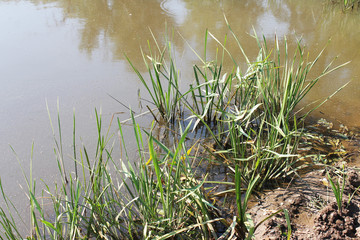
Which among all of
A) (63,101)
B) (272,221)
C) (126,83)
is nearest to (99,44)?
(126,83)

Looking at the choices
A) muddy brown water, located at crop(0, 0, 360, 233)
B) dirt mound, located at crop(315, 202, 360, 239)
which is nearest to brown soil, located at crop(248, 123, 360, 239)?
dirt mound, located at crop(315, 202, 360, 239)

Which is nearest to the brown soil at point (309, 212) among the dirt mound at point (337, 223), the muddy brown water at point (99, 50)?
the dirt mound at point (337, 223)

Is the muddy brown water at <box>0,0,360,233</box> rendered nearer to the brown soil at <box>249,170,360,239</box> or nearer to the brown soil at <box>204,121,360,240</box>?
the brown soil at <box>204,121,360,240</box>

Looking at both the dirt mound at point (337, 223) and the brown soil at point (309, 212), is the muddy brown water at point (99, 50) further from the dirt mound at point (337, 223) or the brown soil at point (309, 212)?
the dirt mound at point (337, 223)

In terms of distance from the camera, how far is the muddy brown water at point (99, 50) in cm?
214

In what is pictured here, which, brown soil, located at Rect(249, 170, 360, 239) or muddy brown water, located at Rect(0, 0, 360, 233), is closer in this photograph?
brown soil, located at Rect(249, 170, 360, 239)

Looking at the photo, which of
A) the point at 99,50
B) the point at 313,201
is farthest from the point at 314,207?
the point at 99,50

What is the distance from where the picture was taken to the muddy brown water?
2143 millimetres

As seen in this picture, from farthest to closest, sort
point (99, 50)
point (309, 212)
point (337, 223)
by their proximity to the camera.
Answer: point (99, 50) < point (309, 212) < point (337, 223)

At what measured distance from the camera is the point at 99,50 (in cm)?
319

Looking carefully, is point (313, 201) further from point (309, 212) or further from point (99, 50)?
point (99, 50)

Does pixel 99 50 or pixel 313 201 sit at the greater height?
pixel 99 50

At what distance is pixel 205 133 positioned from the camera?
217 centimetres

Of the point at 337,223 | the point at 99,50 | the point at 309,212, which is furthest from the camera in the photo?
the point at 99,50
